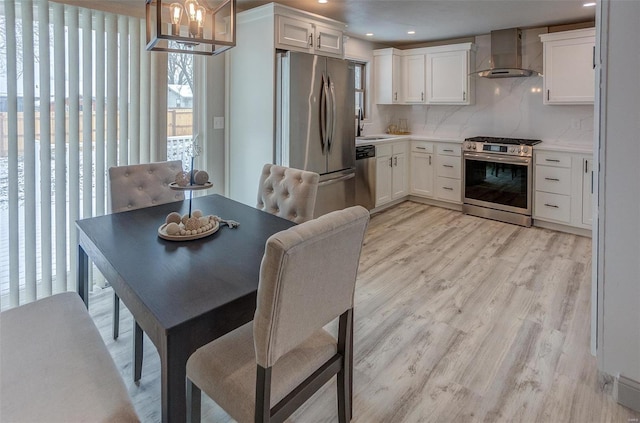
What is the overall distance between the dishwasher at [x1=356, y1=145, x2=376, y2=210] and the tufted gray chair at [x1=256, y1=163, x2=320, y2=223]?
2.23 meters

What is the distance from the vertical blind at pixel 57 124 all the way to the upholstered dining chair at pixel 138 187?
0.71m

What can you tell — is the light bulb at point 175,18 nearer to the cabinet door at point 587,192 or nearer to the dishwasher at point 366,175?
the dishwasher at point 366,175

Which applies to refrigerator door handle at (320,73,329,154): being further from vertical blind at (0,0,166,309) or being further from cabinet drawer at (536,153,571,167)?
cabinet drawer at (536,153,571,167)

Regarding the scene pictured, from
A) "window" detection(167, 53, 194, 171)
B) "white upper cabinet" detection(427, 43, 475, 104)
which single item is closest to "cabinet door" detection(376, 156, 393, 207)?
"white upper cabinet" detection(427, 43, 475, 104)

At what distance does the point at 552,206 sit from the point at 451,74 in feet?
6.97

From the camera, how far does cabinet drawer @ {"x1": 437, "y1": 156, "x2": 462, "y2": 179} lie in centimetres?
528

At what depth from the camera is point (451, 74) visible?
5305 millimetres

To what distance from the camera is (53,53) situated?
8.96 feet

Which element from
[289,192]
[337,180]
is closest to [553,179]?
[337,180]

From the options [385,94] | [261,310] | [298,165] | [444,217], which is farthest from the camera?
[385,94]

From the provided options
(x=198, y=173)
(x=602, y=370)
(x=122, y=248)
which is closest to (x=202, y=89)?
(x=198, y=173)

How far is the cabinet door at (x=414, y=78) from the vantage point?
5.56 metres

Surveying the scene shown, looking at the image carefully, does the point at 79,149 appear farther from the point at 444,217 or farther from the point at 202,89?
the point at 444,217

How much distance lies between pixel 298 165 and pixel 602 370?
262 cm
